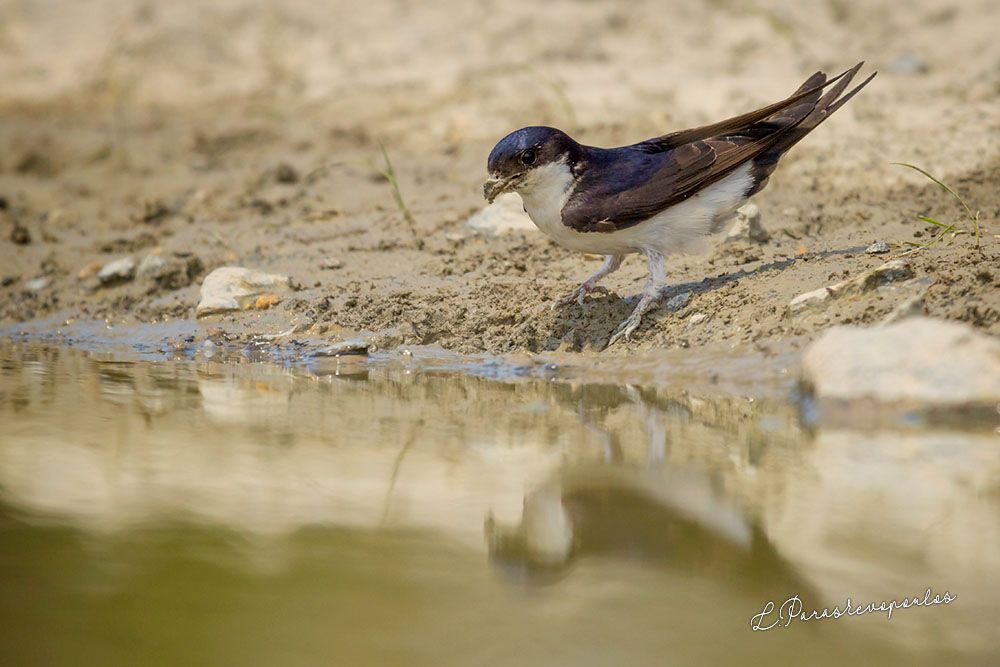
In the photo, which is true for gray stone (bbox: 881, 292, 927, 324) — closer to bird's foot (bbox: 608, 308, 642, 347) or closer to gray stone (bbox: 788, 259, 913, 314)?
gray stone (bbox: 788, 259, 913, 314)

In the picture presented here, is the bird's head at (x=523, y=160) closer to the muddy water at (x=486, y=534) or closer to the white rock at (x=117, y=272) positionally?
the muddy water at (x=486, y=534)

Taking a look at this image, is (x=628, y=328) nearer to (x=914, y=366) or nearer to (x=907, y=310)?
(x=907, y=310)

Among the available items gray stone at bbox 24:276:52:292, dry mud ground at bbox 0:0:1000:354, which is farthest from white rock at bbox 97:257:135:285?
gray stone at bbox 24:276:52:292

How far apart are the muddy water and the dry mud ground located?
129 cm

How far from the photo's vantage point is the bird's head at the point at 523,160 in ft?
15.5

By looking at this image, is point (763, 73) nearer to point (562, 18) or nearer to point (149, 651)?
point (562, 18)

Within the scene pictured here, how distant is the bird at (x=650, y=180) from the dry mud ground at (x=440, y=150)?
330 millimetres

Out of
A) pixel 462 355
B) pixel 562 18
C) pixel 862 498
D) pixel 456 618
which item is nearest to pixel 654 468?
pixel 862 498

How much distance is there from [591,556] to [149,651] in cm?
88

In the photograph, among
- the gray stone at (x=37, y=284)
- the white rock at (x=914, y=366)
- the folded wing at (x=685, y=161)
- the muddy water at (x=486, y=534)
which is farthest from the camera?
the gray stone at (x=37, y=284)

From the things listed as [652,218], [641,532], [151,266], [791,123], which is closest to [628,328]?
[652,218]

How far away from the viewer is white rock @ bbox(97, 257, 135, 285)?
6438mm

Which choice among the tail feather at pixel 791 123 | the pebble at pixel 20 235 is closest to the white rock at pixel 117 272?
the pebble at pixel 20 235

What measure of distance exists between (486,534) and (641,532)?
0.34 meters
